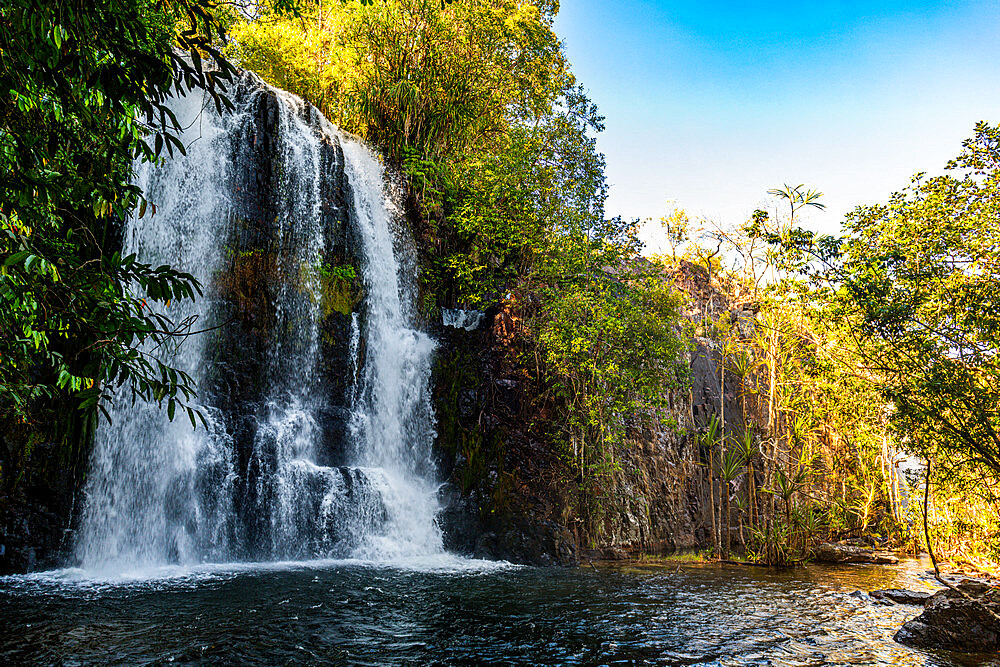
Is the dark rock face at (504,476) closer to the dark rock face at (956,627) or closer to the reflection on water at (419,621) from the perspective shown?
the reflection on water at (419,621)

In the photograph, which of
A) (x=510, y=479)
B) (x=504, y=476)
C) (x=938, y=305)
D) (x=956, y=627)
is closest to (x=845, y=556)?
(x=510, y=479)

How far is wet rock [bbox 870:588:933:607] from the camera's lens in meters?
11.5

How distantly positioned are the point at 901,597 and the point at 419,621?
975 centimetres

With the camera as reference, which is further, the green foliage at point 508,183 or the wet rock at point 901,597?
the green foliage at point 508,183

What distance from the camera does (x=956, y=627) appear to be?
8.20 m

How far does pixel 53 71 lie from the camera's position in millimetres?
3344

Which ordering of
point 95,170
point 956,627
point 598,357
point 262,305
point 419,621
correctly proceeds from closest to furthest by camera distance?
1. point 95,170
2. point 419,621
3. point 956,627
4. point 262,305
5. point 598,357

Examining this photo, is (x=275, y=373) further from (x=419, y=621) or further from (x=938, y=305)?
(x=938, y=305)

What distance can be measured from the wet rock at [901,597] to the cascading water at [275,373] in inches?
379

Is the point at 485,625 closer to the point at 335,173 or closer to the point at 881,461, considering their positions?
the point at 335,173

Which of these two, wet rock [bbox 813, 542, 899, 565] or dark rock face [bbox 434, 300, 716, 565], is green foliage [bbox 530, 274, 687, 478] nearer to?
dark rock face [bbox 434, 300, 716, 565]

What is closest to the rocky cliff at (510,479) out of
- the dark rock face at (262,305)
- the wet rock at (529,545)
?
the wet rock at (529,545)

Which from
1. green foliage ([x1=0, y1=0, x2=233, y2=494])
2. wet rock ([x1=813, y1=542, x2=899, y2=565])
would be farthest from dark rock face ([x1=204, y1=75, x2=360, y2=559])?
wet rock ([x1=813, y1=542, x2=899, y2=565])

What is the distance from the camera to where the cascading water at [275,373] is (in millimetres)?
11906
